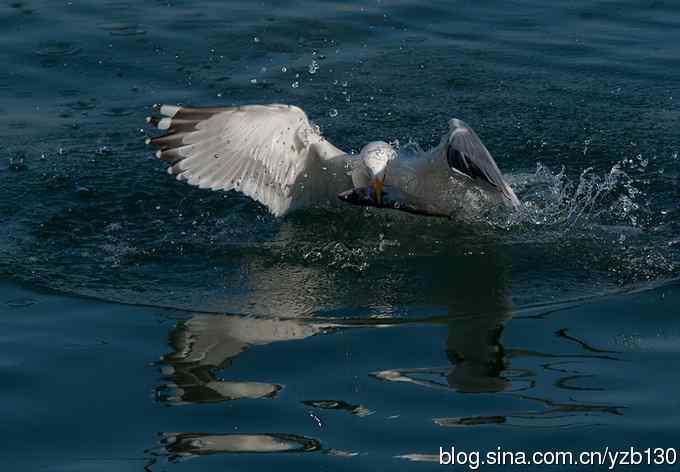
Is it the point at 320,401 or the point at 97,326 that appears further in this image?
the point at 97,326

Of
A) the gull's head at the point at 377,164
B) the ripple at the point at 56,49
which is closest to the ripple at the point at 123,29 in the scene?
the ripple at the point at 56,49

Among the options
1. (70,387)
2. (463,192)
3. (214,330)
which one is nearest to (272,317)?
(214,330)

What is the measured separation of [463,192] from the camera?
7.46m

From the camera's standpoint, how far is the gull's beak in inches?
292

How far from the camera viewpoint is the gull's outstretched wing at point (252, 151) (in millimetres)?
7520

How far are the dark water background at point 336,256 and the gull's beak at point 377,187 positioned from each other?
21 cm

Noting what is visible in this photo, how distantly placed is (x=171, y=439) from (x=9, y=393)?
2.87 feet

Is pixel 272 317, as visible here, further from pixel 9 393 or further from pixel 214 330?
pixel 9 393

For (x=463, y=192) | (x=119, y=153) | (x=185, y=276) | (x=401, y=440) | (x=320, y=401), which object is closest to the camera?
(x=401, y=440)

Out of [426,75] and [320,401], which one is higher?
[426,75]

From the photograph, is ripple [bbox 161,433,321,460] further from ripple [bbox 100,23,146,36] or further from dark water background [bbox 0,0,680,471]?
ripple [bbox 100,23,146,36]

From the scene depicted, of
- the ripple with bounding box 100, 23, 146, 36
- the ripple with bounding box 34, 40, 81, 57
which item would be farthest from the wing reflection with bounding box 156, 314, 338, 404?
the ripple with bounding box 100, 23, 146, 36

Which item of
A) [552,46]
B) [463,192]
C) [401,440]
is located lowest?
[401,440]

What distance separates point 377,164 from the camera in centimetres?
744
